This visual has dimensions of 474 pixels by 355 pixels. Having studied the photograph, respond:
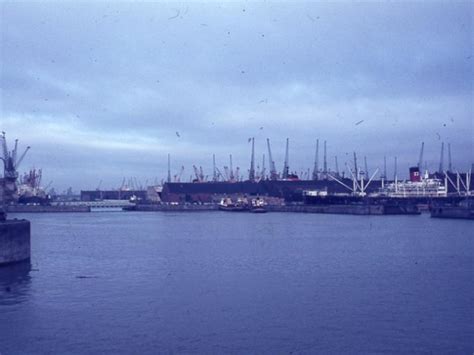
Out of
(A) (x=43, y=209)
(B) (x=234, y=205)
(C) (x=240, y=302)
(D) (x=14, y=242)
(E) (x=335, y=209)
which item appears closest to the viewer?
(C) (x=240, y=302)

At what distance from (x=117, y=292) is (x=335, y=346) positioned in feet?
18.2

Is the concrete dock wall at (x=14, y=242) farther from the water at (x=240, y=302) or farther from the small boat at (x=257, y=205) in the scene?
the small boat at (x=257, y=205)

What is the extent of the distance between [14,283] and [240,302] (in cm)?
545

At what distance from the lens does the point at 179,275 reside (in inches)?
615

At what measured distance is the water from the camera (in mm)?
9008

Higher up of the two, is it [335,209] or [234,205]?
[234,205]

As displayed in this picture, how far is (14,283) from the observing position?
1424 cm

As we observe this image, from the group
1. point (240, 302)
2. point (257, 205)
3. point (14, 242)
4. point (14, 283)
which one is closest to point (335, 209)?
point (257, 205)

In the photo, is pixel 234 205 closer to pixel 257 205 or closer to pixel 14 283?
pixel 257 205

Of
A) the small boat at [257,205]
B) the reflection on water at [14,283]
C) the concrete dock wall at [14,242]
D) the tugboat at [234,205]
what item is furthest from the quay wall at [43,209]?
the reflection on water at [14,283]

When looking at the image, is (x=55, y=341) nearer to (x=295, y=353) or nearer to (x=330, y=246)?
(x=295, y=353)

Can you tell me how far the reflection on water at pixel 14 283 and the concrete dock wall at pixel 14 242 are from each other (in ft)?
0.68

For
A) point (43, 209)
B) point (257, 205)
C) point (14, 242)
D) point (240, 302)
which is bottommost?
point (240, 302)

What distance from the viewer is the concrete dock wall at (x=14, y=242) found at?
16.5m
